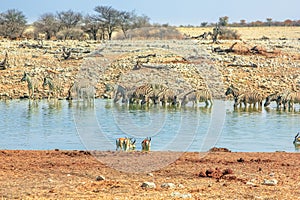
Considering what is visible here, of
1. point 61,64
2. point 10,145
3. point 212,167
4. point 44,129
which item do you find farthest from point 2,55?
point 212,167

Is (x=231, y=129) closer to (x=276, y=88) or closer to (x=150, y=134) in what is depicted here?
(x=150, y=134)

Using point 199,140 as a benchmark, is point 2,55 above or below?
above

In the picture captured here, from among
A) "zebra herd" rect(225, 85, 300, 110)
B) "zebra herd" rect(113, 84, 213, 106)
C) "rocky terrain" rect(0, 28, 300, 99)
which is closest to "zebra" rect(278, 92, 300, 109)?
"zebra herd" rect(225, 85, 300, 110)

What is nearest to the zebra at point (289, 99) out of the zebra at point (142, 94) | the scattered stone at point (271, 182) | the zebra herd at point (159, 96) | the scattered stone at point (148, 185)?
the zebra herd at point (159, 96)

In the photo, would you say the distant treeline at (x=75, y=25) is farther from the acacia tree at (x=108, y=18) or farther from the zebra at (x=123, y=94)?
the zebra at (x=123, y=94)

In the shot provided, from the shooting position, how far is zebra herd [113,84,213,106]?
68.7 ft

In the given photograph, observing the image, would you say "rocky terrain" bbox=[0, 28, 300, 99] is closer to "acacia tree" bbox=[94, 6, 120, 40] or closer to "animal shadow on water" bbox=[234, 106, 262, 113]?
"animal shadow on water" bbox=[234, 106, 262, 113]

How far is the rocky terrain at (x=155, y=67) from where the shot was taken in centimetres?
2488

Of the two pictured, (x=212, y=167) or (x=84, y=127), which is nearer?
(x=212, y=167)

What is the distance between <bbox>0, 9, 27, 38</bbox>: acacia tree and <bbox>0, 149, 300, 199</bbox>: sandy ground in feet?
105

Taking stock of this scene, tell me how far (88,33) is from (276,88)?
22.0 meters

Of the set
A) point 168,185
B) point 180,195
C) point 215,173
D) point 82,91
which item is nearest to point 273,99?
point 82,91

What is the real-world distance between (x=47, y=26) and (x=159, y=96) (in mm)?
Result: 25565

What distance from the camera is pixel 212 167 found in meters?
9.41
